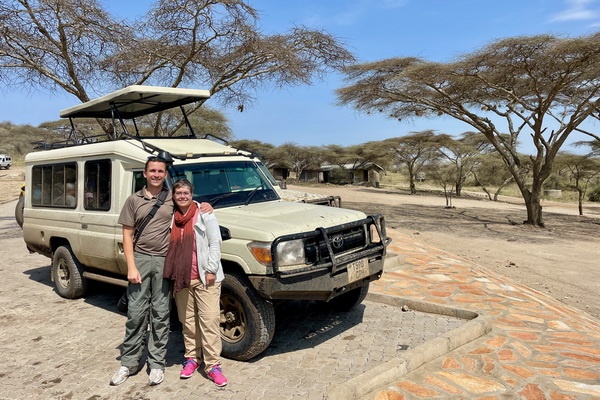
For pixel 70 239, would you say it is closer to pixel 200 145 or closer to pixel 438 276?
pixel 200 145

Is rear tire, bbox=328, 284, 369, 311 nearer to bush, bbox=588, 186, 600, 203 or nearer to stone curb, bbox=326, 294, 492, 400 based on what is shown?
stone curb, bbox=326, 294, 492, 400

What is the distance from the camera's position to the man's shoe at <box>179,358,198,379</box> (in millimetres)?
3838

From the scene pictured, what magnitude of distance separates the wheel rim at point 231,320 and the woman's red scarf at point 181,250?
0.61m

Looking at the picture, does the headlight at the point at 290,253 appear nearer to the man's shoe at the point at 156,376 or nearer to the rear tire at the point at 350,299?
the man's shoe at the point at 156,376

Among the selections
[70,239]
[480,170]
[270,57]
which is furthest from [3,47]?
[480,170]

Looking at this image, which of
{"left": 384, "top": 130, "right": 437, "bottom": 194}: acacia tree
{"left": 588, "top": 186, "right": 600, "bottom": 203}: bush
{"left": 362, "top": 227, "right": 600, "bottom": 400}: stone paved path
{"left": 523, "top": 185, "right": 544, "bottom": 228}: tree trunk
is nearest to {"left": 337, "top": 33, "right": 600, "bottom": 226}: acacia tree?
{"left": 523, "top": 185, "right": 544, "bottom": 228}: tree trunk

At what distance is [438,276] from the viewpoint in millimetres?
7285

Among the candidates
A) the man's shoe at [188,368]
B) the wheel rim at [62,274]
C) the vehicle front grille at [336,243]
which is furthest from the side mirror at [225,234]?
the wheel rim at [62,274]

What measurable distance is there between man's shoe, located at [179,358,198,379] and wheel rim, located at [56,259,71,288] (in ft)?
10.8

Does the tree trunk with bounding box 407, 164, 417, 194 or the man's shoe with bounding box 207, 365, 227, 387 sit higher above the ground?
the tree trunk with bounding box 407, 164, 417, 194

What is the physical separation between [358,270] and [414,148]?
3785cm

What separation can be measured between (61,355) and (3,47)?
33.8ft

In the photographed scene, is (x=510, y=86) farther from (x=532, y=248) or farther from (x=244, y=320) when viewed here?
(x=244, y=320)

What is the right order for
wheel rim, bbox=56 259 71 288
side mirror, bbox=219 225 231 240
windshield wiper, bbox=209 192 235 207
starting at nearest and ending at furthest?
side mirror, bbox=219 225 231 240 → windshield wiper, bbox=209 192 235 207 → wheel rim, bbox=56 259 71 288
